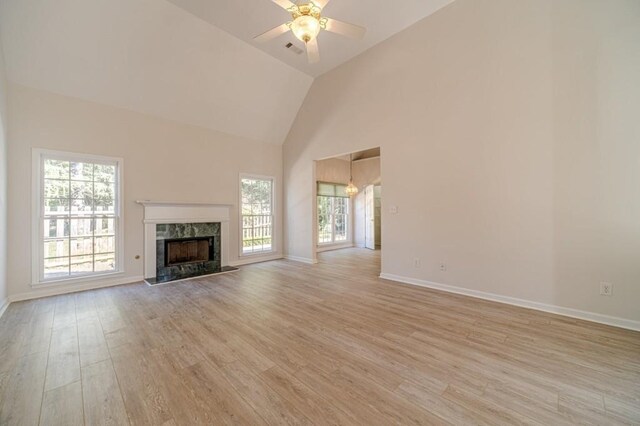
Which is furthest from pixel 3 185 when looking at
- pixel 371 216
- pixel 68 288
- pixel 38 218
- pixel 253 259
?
pixel 371 216

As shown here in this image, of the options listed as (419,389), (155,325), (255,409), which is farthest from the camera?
(155,325)

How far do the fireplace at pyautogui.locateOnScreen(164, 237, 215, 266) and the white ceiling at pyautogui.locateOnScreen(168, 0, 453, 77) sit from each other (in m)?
3.92

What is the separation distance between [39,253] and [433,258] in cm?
593

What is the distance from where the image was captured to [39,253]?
369 cm

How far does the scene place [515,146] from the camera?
10.8 ft

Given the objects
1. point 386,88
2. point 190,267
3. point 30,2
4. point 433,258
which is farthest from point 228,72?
point 433,258

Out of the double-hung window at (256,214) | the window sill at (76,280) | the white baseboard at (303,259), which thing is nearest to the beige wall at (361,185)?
the white baseboard at (303,259)

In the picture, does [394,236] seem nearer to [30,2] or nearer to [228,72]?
[228,72]

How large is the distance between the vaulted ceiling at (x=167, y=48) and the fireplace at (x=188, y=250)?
7.99 ft

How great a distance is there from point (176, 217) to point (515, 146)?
18.6 feet

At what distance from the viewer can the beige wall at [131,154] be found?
3.55 metres

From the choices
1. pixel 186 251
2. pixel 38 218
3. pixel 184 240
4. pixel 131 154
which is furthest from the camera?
pixel 186 251

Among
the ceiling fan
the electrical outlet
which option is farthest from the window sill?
the electrical outlet

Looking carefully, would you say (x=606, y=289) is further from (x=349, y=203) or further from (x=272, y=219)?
(x=349, y=203)
